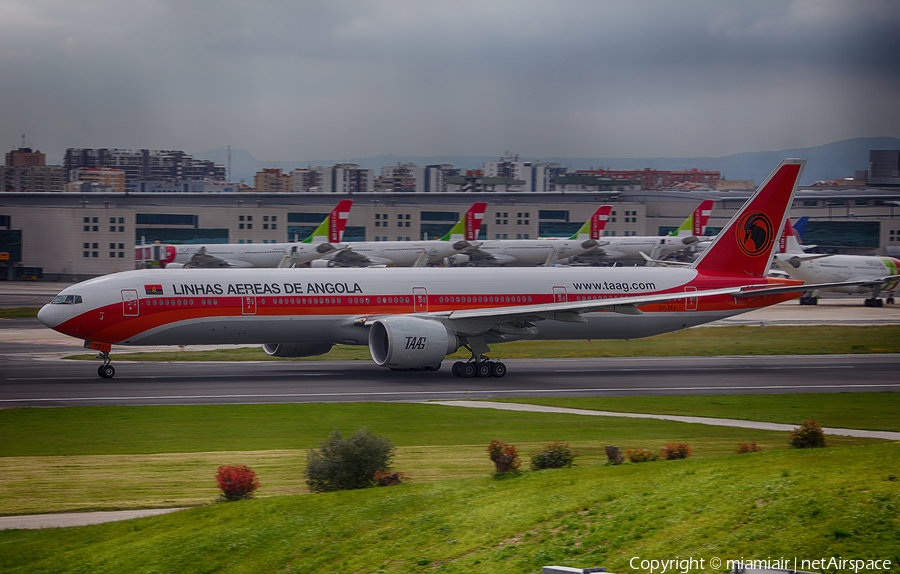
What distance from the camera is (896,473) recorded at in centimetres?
1266

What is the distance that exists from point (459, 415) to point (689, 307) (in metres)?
17.3

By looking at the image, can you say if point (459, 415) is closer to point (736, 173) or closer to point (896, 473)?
point (896, 473)

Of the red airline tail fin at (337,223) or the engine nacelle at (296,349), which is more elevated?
the red airline tail fin at (337,223)

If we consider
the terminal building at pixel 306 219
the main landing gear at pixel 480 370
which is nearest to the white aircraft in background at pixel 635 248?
the terminal building at pixel 306 219

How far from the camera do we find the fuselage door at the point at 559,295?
124 feet

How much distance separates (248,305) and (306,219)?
88.2m

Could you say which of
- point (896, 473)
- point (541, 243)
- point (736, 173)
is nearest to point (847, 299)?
point (541, 243)

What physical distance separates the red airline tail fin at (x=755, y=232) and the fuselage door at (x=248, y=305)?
2120 cm

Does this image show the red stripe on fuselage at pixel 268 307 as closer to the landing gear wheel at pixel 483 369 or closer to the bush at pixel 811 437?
the landing gear wheel at pixel 483 369

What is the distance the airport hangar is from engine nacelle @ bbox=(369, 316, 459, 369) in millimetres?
74834

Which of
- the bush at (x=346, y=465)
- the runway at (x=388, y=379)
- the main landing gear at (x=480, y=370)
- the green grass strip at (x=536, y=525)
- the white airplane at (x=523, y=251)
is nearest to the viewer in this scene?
the green grass strip at (x=536, y=525)

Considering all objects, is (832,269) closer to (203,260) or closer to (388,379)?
(388,379)

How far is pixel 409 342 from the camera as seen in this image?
3269cm

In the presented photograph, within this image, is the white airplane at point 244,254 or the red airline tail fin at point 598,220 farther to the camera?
the red airline tail fin at point 598,220
